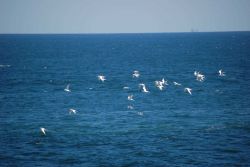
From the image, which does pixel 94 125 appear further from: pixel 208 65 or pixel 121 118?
pixel 208 65

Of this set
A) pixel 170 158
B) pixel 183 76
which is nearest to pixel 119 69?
pixel 183 76

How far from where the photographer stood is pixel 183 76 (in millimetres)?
108875

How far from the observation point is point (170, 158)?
46.4 meters

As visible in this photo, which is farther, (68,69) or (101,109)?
(68,69)

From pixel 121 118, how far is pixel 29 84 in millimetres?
38646

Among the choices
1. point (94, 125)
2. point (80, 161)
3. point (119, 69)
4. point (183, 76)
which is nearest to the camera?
point (80, 161)

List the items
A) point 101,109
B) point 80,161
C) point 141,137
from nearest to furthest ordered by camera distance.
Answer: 1. point 80,161
2. point 141,137
3. point 101,109

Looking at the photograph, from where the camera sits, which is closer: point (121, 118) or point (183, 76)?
point (121, 118)

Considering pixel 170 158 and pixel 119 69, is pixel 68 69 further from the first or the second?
pixel 170 158

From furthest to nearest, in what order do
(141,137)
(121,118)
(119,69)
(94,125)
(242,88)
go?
1. (119,69)
2. (242,88)
3. (121,118)
4. (94,125)
5. (141,137)

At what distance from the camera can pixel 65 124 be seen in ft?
197

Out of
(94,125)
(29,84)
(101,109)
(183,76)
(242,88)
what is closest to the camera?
(94,125)

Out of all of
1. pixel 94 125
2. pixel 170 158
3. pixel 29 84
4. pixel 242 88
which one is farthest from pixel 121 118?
pixel 29 84

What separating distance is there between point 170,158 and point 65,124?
18340 millimetres
